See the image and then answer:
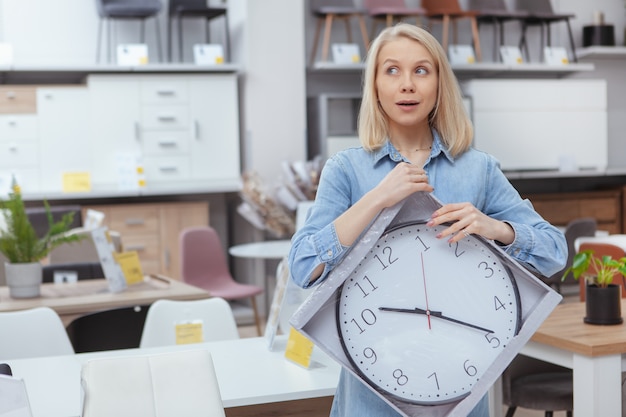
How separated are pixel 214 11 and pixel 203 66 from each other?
1.72 feet

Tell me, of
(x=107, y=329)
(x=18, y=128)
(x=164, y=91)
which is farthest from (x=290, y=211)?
(x=107, y=329)

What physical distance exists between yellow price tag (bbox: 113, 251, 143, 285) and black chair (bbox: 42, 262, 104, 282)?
1.46 ft

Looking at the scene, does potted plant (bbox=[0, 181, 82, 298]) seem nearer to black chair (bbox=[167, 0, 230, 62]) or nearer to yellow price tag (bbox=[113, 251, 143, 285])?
yellow price tag (bbox=[113, 251, 143, 285])

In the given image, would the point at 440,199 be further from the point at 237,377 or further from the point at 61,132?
the point at 61,132

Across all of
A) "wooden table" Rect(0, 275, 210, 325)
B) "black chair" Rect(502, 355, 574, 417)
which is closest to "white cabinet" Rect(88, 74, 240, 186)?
"wooden table" Rect(0, 275, 210, 325)

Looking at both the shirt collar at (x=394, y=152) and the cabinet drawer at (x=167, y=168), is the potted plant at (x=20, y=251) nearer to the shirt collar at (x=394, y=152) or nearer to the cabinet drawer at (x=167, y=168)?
the shirt collar at (x=394, y=152)

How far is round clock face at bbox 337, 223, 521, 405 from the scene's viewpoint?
5.17ft

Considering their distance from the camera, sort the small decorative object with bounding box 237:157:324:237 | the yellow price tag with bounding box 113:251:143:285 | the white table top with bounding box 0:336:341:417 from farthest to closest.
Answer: the small decorative object with bounding box 237:157:324:237 → the yellow price tag with bounding box 113:251:143:285 → the white table top with bounding box 0:336:341:417

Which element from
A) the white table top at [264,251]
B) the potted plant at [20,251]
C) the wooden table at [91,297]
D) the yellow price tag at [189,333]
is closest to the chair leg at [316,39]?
the white table top at [264,251]

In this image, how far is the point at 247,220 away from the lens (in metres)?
8.21

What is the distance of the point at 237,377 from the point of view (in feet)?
8.17

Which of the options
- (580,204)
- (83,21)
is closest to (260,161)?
(83,21)

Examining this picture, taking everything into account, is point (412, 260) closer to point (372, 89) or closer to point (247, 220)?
point (372, 89)

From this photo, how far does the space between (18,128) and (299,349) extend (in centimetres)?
554
